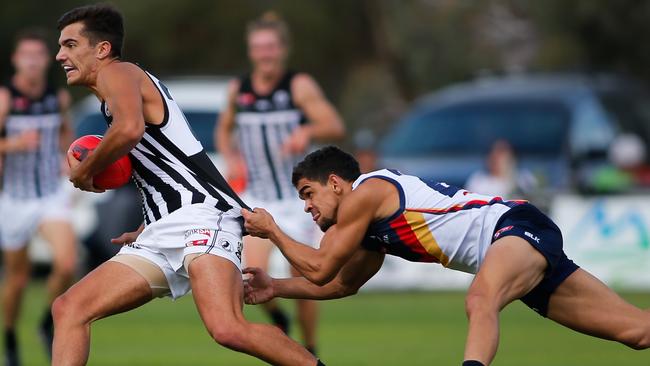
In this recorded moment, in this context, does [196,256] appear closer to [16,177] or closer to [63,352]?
[63,352]

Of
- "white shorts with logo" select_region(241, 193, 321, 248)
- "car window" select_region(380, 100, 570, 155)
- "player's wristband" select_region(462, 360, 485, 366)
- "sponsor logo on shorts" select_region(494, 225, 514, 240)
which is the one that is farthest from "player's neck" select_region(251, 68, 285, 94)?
"car window" select_region(380, 100, 570, 155)

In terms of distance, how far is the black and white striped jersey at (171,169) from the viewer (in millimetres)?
8078

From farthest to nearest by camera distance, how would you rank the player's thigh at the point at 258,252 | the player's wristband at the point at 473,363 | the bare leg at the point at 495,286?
the player's thigh at the point at 258,252 < the bare leg at the point at 495,286 < the player's wristband at the point at 473,363

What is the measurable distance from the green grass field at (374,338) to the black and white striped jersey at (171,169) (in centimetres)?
378

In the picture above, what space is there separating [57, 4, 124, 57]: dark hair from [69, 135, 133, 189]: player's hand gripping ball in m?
0.51

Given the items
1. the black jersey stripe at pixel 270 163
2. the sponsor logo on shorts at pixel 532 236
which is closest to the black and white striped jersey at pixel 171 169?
the sponsor logo on shorts at pixel 532 236

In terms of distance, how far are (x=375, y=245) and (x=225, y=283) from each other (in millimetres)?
877

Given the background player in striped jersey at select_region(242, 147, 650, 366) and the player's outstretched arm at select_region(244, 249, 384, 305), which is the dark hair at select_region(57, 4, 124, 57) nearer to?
the background player in striped jersey at select_region(242, 147, 650, 366)

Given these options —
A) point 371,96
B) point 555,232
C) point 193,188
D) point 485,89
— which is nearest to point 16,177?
point 193,188

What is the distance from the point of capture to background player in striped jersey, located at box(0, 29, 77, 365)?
1277 cm

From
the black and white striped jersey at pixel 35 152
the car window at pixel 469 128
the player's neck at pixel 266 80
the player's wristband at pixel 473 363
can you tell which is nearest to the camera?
the player's wristband at pixel 473 363

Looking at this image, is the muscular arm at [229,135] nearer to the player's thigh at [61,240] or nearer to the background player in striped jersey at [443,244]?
the player's thigh at [61,240]

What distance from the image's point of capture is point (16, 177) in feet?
43.1

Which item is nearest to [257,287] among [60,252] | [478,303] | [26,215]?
[478,303]
